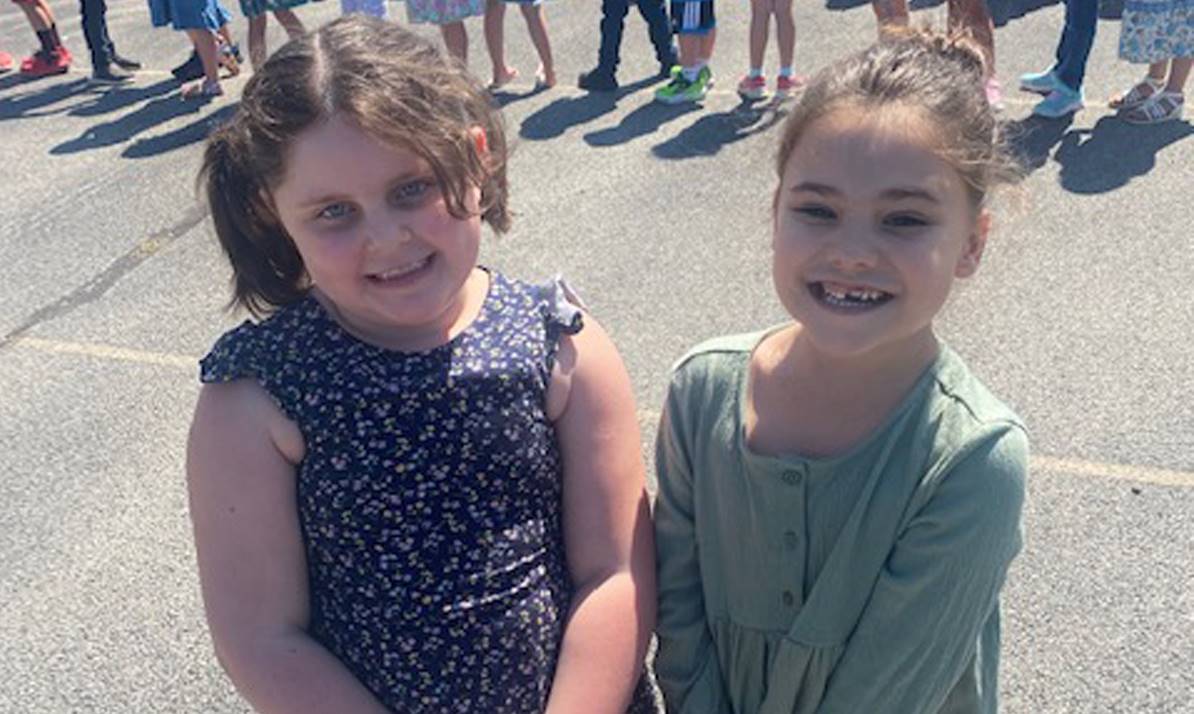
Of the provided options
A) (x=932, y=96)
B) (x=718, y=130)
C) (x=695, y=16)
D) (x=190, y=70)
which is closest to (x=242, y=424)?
(x=932, y=96)

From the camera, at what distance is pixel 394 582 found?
5.46 ft

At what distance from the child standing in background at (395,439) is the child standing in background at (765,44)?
5293 millimetres

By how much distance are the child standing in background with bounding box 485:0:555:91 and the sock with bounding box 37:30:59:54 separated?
12.4 ft

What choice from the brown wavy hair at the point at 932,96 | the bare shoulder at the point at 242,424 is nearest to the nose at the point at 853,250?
the brown wavy hair at the point at 932,96

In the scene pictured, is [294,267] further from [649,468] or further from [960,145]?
[649,468]

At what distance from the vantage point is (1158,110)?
594cm

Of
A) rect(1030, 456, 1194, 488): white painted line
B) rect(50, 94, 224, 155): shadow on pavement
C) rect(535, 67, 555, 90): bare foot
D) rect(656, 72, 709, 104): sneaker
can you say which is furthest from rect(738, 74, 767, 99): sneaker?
rect(1030, 456, 1194, 488): white painted line

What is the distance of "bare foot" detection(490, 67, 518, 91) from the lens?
7.56 metres

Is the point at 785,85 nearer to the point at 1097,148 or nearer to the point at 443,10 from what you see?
the point at 1097,148

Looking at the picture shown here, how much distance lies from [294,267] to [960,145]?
38.9 inches

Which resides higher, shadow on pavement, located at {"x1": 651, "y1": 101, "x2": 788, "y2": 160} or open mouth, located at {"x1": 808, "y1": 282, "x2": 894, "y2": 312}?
open mouth, located at {"x1": 808, "y1": 282, "x2": 894, "y2": 312}

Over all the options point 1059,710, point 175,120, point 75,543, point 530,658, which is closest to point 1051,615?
point 1059,710

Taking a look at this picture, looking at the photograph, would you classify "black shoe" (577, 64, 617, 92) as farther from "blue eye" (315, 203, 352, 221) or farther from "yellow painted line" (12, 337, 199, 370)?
"blue eye" (315, 203, 352, 221)

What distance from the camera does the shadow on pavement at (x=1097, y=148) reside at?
213 inches
